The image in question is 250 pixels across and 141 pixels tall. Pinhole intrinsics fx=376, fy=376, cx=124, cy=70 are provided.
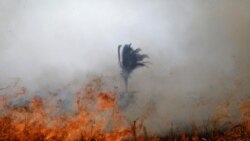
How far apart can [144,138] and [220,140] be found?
673 inches

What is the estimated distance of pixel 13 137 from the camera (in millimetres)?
63781

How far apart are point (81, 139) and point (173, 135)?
73.0 ft

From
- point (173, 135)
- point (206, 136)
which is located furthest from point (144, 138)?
point (206, 136)

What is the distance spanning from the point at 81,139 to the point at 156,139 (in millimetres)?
16629

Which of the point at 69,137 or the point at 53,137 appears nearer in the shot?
the point at 53,137

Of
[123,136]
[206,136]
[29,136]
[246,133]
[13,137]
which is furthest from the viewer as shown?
[206,136]

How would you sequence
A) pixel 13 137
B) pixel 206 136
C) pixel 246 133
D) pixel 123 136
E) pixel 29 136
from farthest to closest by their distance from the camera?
pixel 206 136, pixel 123 136, pixel 246 133, pixel 29 136, pixel 13 137

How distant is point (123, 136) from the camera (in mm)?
78000

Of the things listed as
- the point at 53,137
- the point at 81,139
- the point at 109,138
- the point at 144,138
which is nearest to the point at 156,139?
the point at 144,138

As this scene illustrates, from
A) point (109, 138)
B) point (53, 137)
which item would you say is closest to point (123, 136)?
point (109, 138)

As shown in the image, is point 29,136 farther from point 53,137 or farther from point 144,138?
point 144,138

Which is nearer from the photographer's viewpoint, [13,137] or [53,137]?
[13,137]

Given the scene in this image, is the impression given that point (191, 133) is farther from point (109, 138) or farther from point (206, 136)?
point (109, 138)

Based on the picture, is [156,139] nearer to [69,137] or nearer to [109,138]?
[109,138]
